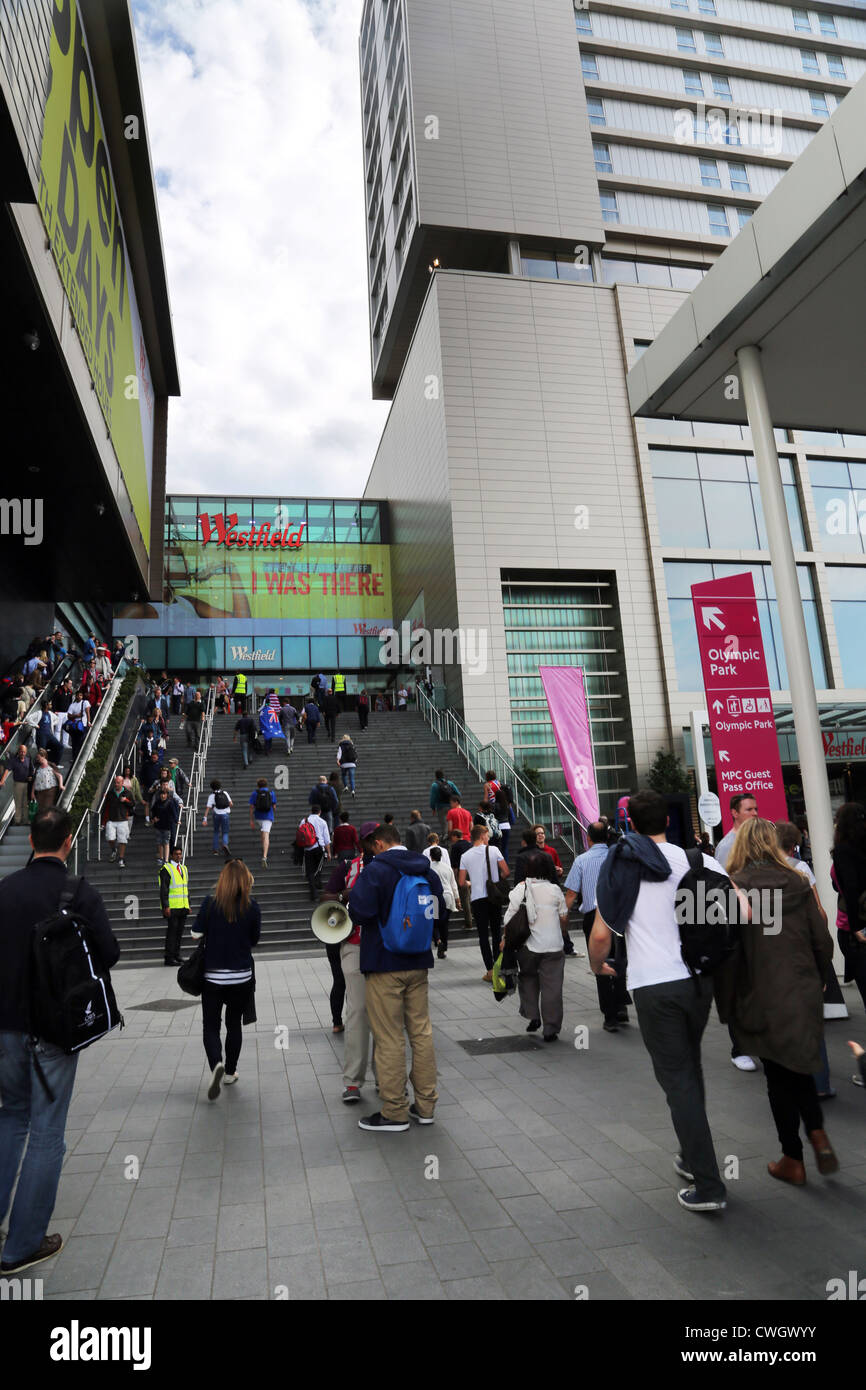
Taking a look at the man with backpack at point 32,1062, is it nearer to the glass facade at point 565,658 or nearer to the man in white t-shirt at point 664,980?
the man in white t-shirt at point 664,980

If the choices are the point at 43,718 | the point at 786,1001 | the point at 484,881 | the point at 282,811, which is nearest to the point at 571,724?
the point at 282,811

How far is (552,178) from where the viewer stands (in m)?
33.4

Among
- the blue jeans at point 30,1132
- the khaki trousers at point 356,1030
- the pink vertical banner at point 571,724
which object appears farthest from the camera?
the pink vertical banner at point 571,724

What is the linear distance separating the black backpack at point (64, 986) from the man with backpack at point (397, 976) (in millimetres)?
1874

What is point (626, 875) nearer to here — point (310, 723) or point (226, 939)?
point (226, 939)

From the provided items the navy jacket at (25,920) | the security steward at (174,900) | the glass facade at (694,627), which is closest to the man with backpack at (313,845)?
the security steward at (174,900)

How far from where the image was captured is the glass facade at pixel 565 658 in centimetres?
2798

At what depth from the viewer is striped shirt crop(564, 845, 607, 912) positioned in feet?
25.4

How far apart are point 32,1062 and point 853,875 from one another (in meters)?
5.06

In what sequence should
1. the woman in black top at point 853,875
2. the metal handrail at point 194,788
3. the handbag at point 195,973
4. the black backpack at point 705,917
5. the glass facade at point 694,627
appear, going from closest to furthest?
the black backpack at point 705,917
the woman in black top at point 853,875
the handbag at point 195,973
the metal handrail at point 194,788
the glass facade at point 694,627

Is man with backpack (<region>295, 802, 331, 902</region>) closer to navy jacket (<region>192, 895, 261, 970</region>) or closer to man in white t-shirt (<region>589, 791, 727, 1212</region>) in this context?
navy jacket (<region>192, 895, 261, 970</region>)

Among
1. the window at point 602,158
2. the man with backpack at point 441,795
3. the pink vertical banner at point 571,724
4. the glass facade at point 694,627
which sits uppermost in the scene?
the window at point 602,158

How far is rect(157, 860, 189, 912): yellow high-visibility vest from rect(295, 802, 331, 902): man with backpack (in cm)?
312
